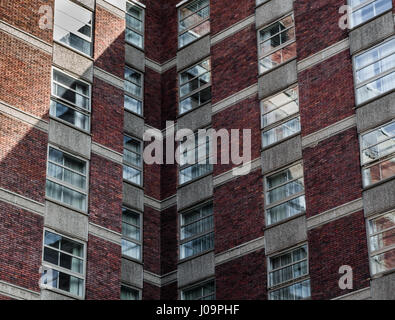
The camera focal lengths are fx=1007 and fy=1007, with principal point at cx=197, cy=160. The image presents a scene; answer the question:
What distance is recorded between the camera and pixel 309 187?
3753 cm

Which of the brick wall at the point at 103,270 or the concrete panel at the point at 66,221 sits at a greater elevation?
the concrete panel at the point at 66,221

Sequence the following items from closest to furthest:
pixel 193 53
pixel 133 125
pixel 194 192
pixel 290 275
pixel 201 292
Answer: pixel 290 275 < pixel 201 292 < pixel 194 192 < pixel 133 125 < pixel 193 53

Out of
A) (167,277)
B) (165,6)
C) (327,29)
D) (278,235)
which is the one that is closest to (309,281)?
(278,235)

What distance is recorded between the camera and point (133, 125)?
43594 mm

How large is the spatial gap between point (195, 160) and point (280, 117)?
4641mm

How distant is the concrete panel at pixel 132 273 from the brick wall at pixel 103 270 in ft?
A: 5.30

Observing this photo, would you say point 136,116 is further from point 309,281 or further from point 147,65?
point 309,281

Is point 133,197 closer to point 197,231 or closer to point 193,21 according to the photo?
point 197,231

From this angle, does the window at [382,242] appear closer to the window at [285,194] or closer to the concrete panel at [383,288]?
the concrete panel at [383,288]

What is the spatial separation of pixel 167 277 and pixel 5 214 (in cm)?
891

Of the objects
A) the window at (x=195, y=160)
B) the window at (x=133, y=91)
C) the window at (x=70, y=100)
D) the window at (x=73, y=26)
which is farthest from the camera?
the window at (x=133, y=91)

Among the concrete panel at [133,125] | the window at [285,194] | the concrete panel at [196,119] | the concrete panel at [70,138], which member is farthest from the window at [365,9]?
the concrete panel at [70,138]

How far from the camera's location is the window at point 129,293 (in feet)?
131

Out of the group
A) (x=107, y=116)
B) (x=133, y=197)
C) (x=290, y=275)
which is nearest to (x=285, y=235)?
(x=290, y=275)
